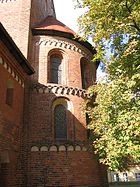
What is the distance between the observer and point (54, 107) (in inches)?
458

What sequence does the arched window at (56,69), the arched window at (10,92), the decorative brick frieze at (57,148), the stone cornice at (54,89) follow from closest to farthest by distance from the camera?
the arched window at (10,92)
the decorative brick frieze at (57,148)
the stone cornice at (54,89)
the arched window at (56,69)

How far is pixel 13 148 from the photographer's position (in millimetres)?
9156

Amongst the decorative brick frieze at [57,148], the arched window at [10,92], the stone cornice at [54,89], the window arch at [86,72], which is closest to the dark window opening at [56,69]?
the stone cornice at [54,89]

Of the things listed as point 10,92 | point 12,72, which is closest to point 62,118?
point 10,92

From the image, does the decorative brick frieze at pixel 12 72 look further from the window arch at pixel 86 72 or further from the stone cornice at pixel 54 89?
the window arch at pixel 86 72

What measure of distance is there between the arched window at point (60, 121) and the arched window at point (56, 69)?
5.07 feet

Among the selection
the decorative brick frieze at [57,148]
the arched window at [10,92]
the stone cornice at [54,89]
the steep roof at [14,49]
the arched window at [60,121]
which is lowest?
the decorative brick frieze at [57,148]

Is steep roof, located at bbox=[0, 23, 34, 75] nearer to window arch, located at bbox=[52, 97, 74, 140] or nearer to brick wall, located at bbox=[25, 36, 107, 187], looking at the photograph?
brick wall, located at bbox=[25, 36, 107, 187]

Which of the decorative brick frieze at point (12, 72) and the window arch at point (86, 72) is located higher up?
the window arch at point (86, 72)

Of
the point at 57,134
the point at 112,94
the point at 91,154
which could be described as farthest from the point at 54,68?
the point at 112,94

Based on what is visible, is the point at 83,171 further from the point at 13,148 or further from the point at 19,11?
the point at 19,11

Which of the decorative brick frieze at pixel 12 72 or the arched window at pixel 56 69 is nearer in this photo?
the decorative brick frieze at pixel 12 72

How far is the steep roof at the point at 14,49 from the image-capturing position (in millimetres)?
8466

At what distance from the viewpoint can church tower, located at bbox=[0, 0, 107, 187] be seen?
1014 cm
